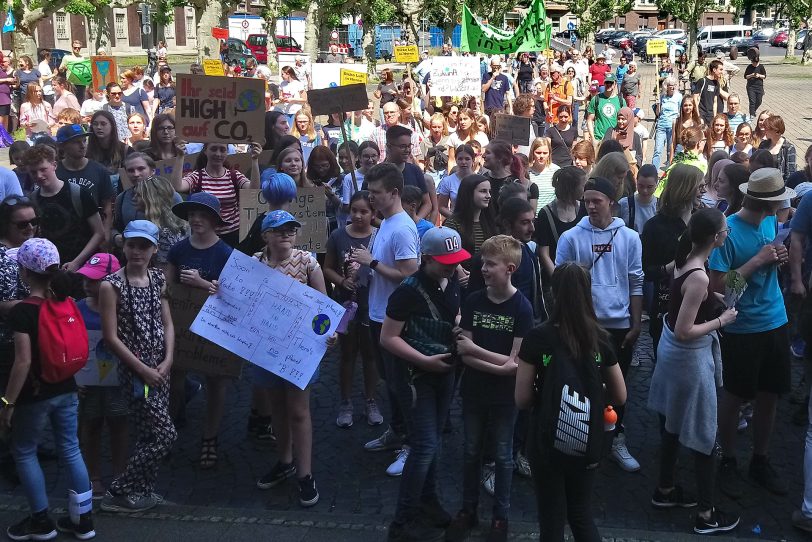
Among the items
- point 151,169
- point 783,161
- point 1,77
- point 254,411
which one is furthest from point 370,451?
point 1,77

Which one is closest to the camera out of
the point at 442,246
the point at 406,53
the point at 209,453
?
the point at 442,246

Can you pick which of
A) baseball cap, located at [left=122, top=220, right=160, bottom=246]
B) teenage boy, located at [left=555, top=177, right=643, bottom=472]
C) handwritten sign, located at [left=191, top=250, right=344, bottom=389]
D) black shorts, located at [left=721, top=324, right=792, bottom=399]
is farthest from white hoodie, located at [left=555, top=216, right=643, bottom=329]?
baseball cap, located at [left=122, top=220, right=160, bottom=246]

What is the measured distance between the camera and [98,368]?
527cm

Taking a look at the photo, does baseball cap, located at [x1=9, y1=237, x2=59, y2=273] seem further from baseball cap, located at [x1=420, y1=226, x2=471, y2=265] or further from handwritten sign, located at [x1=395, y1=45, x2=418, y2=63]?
handwritten sign, located at [x1=395, y1=45, x2=418, y2=63]

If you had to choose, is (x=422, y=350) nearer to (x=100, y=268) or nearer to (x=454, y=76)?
(x=100, y=268)

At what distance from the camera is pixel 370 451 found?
6078 mm

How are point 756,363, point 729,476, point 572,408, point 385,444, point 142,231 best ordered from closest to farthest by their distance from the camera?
point 572,408 → point 142,231 → point 756,363 → point 729,476 → point 385,444

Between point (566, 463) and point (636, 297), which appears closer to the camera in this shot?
point (566, 463)

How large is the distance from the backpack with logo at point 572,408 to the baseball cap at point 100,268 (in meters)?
2.59

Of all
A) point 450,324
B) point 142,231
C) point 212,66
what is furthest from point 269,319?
point 212,66

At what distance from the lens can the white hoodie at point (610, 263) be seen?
18.4 feet

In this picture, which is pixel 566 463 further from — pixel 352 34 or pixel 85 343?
pixel 352 34

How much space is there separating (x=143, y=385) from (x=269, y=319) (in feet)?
2.53

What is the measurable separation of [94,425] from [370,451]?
1707 mm
